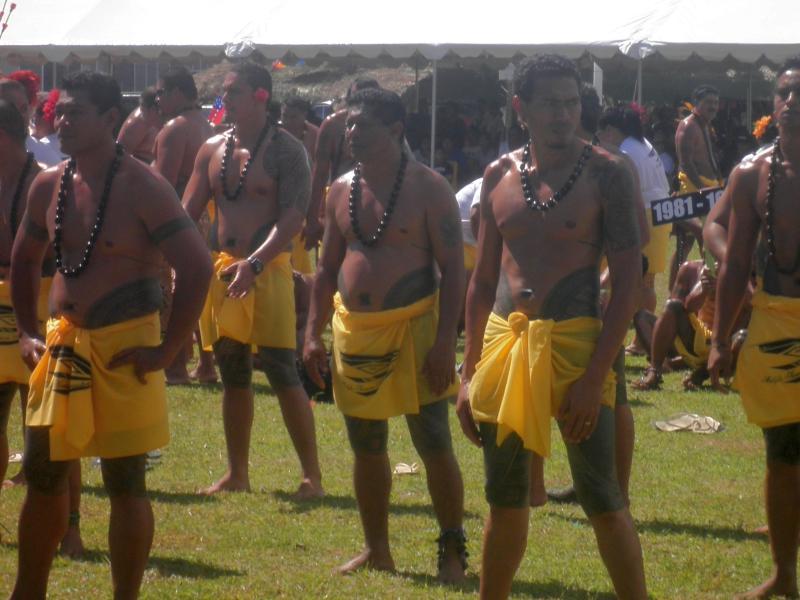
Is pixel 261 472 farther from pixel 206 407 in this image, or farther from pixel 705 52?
pixel 705 52

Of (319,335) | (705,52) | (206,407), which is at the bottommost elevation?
(206,407)


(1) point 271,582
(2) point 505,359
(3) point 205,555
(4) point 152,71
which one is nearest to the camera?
(2) point 505,359

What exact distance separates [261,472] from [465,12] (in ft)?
30.0

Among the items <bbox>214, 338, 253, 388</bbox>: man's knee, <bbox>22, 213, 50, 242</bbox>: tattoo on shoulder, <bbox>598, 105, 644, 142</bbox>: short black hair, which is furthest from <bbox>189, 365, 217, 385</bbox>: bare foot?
<bbox>22, 213, 50, 242</bbox>: tattoo on shoulder

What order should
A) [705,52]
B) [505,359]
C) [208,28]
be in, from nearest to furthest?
[505,359] → [705,52] → [208,28]

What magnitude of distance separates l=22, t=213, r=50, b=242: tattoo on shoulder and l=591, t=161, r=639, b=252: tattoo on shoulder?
1.93 m

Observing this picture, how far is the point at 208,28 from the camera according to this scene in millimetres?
16781

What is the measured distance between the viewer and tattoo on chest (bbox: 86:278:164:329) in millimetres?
4590

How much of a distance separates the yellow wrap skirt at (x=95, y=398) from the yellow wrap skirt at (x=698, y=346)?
21.2 ft

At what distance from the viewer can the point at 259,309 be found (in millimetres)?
6934

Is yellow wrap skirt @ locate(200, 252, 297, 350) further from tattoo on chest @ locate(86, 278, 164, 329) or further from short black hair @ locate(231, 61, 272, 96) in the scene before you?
tattoo on chest @ locate(86, 278, 164, 329)

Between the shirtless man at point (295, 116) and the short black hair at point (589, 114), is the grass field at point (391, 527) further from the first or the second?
the shirtless man at point (295, 116)

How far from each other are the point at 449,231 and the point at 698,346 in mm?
5321

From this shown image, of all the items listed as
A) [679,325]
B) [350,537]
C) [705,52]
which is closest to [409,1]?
[705,52]
